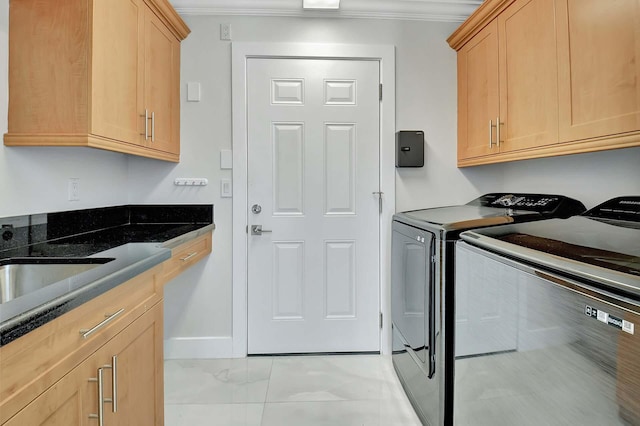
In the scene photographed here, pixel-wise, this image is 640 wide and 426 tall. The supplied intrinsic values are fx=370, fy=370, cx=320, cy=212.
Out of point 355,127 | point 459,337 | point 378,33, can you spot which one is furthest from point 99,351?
point 378,33

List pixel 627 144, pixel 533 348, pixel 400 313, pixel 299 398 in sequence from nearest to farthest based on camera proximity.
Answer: pixel 533 348, pixel 627 144, pixel 299 398, pixel 400 313

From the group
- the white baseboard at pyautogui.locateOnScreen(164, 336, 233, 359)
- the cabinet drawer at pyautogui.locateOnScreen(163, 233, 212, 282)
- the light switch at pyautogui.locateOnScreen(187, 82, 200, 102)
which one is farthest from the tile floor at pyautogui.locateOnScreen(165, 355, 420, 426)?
the light switch at pyautogui.locateOnScreen(187, 82, 200, 102)

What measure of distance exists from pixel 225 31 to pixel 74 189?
4.57ft

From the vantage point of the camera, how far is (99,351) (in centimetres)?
103

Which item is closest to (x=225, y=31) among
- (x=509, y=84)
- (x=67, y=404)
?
(x=509, y=84)

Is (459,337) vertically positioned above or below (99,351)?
below

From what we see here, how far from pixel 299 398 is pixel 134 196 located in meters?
1.68

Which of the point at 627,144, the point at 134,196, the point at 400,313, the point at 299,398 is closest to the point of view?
the point at 627,144

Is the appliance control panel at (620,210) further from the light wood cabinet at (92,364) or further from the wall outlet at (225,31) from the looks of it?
the wall outlet at (225,31)

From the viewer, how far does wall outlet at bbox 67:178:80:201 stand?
192 centimetres

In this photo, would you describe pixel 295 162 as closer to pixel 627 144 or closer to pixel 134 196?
pixel 134 196

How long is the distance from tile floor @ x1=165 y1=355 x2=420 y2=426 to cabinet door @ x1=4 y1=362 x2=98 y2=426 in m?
1.01

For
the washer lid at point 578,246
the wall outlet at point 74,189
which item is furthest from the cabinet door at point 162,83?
the washer lid at point 578,246

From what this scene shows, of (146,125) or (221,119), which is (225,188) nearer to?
(221,119)
